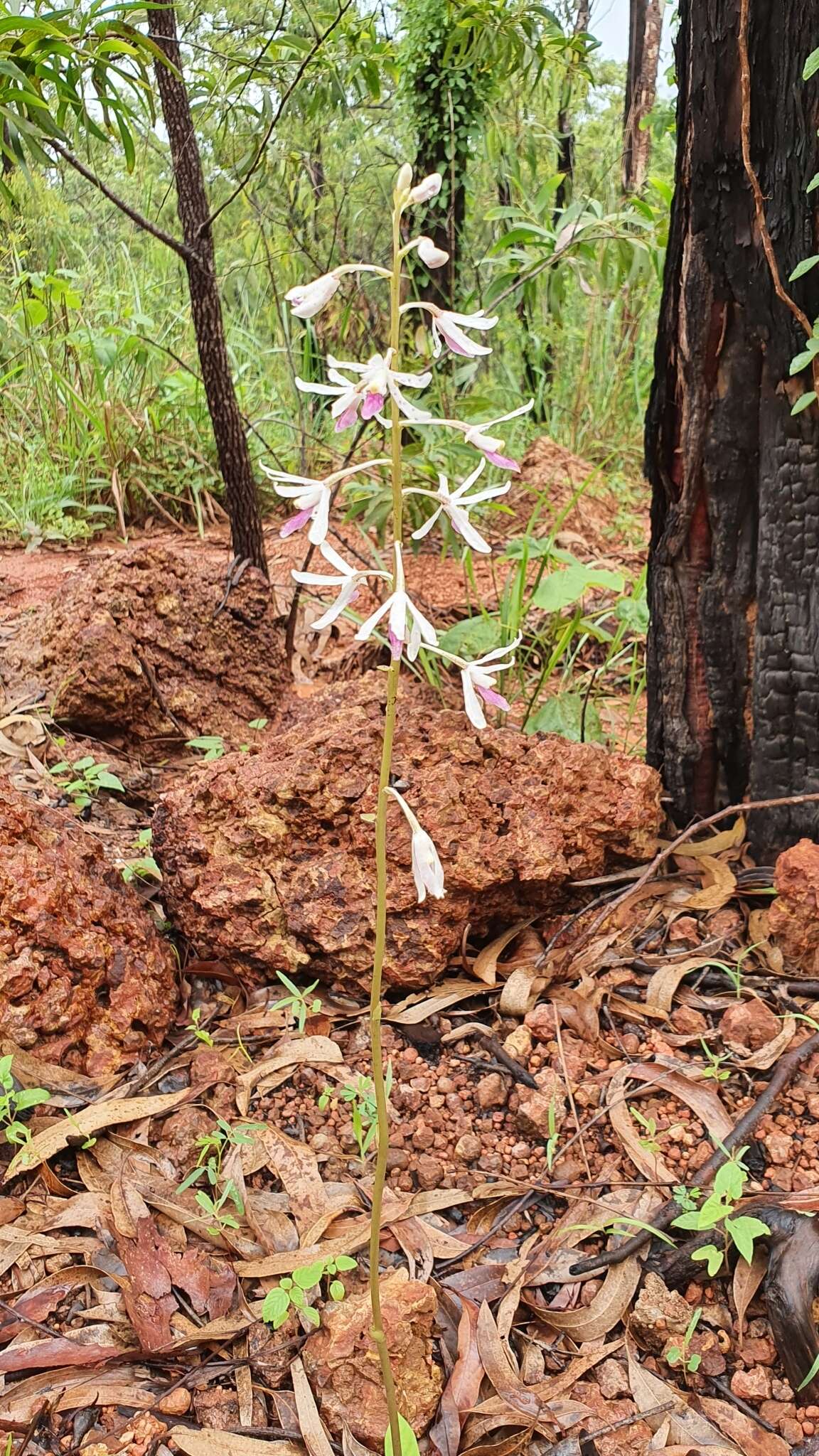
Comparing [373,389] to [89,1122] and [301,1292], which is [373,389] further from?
[89,1122]

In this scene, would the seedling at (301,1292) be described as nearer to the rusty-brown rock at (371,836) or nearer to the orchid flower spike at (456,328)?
the rusty-brown rock at (371,836)

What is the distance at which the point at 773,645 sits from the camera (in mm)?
2252

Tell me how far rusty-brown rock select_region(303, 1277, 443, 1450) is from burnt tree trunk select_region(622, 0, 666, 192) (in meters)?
6.86

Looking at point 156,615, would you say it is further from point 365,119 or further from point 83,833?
point 365,119

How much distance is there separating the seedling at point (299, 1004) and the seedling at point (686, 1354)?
887 mm

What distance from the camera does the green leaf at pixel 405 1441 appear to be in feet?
4.18

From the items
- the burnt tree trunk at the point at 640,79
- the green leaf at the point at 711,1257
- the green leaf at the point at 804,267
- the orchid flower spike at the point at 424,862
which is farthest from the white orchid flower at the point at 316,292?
the burnt tree trunk at the point at 640,79

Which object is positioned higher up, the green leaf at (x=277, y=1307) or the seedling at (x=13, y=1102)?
the seedling at (x=13, y=1102)

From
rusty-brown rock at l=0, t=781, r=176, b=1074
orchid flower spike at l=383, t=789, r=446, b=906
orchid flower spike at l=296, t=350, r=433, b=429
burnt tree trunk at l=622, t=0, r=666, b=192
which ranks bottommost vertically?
rusty-brown rock at l=0, t=781, r=176, b=1074

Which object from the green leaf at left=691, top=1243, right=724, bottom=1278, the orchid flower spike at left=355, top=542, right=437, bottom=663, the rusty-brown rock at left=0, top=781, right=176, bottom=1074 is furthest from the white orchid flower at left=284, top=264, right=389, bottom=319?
the green leaf at left=691, top=1243, right=724, bottom=1278

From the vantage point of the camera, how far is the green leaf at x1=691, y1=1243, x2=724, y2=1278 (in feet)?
4.95

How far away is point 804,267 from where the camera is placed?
6.17 ft

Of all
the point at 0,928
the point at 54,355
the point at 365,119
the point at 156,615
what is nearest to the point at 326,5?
the point at 365,119

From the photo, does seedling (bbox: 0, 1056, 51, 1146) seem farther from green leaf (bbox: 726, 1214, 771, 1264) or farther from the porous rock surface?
the porous rock surface
